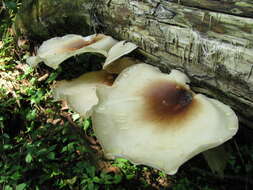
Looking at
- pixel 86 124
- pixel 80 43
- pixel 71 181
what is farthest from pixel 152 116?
Result: pixel 80 43

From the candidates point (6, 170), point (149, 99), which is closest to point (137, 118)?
point (149, 99)

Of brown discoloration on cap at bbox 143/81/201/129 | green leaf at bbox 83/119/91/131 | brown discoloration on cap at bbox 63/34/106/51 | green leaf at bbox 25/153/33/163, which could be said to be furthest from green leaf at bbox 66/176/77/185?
brown discoloration on cap at bbox 63/34/106/51

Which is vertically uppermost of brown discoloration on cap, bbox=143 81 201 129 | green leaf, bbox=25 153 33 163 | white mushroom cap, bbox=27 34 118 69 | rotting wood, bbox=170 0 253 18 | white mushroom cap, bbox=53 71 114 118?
rotting wood, bbox=170 0 253 18

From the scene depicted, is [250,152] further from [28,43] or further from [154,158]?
[28,43]

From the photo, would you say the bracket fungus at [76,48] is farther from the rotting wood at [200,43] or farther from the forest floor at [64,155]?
the forest floor at [64,155]

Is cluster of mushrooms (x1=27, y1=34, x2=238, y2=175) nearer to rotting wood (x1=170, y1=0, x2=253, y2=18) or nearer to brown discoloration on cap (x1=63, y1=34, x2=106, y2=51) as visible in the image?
brown discoloration on cap (x1=63, y1=34, x2=106, y2=51)

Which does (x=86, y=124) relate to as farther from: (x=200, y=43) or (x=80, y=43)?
(x=200, y=43)
